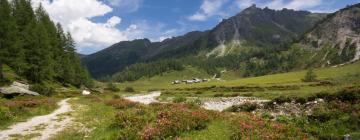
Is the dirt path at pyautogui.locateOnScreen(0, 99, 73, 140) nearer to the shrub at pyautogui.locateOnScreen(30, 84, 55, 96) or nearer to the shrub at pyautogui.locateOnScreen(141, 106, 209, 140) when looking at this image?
the shrub at pyautogui.locateOnScreen(141, 106, 209, 140)

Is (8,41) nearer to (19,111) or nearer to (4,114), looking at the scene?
(19,111)

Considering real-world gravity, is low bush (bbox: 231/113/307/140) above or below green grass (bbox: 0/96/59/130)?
below

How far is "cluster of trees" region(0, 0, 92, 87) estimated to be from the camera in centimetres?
6481

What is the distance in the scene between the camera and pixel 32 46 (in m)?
76.8

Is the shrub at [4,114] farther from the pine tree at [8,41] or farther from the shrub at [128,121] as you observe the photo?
the pine tree at [8,41]

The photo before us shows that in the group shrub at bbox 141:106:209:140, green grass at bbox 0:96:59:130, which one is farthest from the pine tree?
shrub at bbox 141:106:209:140

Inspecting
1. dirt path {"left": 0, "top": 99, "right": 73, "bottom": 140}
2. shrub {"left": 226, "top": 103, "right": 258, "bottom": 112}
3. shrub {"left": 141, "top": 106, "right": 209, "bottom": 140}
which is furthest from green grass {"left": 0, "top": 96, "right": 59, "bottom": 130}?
shrub {"left": 226, "top": 103, "right": 258, "bottom": 112}

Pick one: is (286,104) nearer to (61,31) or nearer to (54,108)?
(54,108)

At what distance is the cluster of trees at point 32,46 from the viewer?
213ft

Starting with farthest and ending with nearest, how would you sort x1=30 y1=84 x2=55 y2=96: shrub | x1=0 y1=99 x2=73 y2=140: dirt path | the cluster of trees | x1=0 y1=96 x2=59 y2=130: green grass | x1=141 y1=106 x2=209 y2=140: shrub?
1. the cluster of trees
2. x1=30 y1=84 x2=55 y2=96: shrub
3. x1=0 y1=96 x2=59 y2=130: green grass
4. x1=0 y1=99 x2=73 y2=140: dirt path
5. x1=141 y1=106 x2=209 y2=140: shrub

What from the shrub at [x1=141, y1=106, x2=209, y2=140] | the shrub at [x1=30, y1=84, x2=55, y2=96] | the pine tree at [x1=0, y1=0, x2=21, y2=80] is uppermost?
the pine tree at [x1=0, y1=0, x2=21, y2=80]

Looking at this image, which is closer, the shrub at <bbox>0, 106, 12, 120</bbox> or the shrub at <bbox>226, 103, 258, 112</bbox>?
the shrub at <bbox>0, 106, 12, 120</bbox>

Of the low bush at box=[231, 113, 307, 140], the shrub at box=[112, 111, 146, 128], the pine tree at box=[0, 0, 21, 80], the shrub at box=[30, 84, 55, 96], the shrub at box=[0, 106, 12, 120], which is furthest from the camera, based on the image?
the pine tree at box=[0, 0, 21, 80]

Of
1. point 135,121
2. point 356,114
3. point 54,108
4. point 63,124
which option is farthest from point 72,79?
point 356,114
